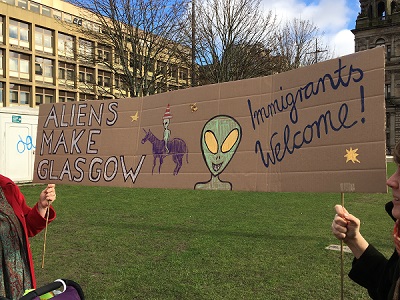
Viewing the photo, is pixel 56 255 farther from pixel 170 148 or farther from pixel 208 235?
pixel 170 148

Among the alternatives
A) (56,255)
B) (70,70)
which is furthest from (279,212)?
(70,70)

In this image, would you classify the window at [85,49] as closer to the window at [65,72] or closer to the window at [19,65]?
the window at [19,65]

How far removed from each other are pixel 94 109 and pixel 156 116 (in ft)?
2.71

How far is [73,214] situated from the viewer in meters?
8.57

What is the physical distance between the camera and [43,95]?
4634 centimetres

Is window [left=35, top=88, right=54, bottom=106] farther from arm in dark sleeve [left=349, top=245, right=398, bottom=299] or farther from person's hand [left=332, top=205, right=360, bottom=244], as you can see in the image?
arm in dark sleeve [left=349, top=245, right=398, bottom=299]

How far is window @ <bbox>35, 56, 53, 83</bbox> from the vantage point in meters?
45.1

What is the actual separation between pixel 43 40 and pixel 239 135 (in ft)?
158

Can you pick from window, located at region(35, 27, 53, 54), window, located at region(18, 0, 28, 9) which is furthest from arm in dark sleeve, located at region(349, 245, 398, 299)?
window, located at region(18, 0, 28, 9)

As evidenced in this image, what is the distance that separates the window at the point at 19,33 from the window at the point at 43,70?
2235mm

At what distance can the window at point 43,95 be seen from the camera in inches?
1796

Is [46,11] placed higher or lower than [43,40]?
higher

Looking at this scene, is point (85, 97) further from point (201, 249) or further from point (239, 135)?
point (239, 135)

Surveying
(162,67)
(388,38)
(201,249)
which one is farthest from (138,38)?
(388,38)
